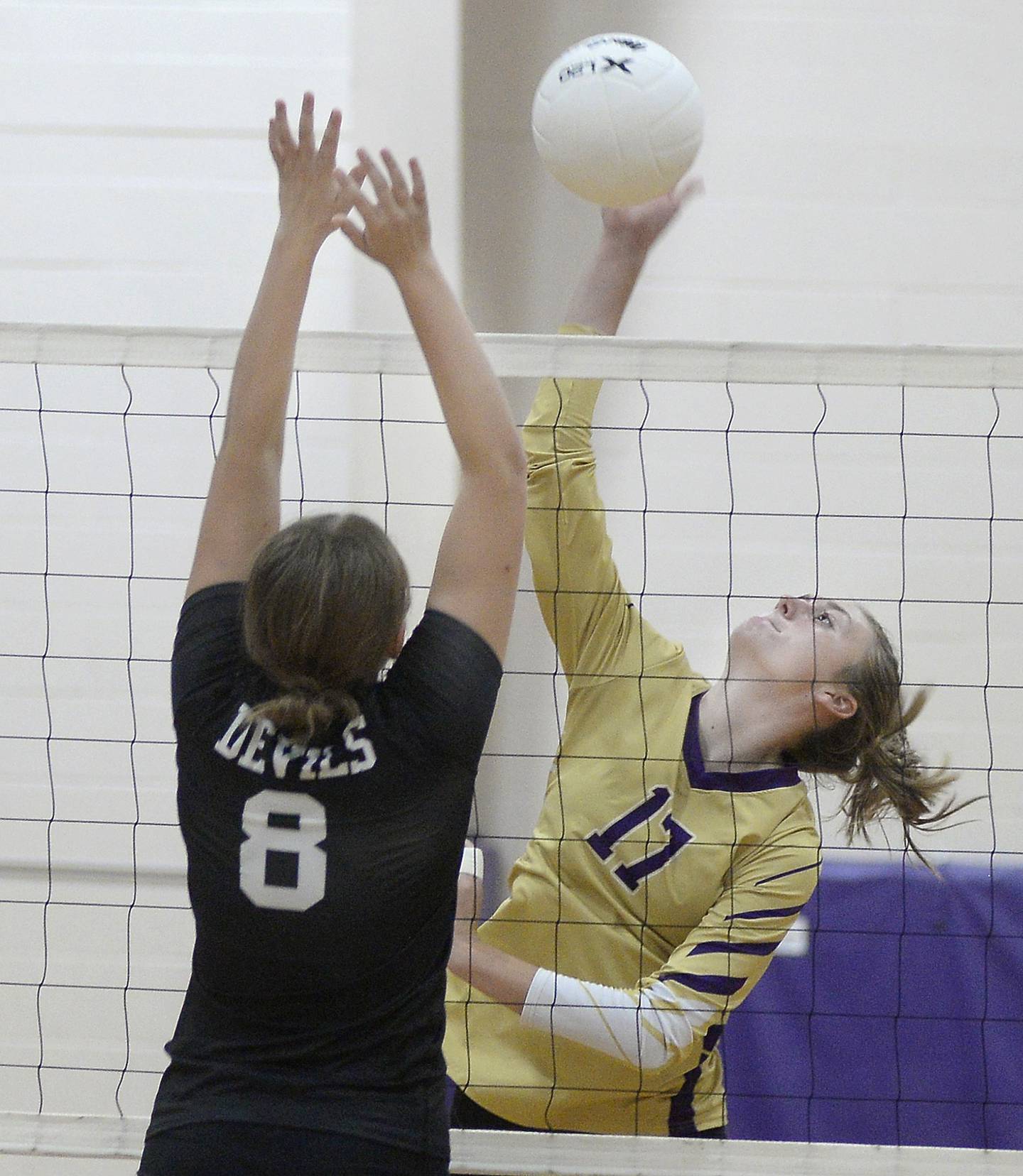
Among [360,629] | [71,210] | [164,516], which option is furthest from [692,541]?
[360,629]

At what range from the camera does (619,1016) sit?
1.97 m

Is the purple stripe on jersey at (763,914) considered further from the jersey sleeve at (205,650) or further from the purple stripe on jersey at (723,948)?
the jersey sleeve at (205,650)

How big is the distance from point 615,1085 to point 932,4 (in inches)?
115

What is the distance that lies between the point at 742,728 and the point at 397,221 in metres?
1.12

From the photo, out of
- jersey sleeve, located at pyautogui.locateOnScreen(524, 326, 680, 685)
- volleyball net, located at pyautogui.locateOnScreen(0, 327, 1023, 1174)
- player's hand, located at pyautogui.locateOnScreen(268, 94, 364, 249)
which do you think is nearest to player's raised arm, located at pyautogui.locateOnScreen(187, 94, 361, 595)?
player's hand, located at pyautogui.locateOnScreen(268, 94, 364, 249)

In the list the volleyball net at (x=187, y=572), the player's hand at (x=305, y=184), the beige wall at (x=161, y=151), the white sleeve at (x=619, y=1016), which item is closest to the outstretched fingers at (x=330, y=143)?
the player's hand at (x=305, y=184)

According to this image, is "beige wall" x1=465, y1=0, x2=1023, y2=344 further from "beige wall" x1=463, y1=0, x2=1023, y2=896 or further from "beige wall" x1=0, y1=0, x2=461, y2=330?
"beige wall" x1=0, y1=0, x2=461, y2=330

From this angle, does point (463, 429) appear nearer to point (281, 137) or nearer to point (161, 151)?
point (281, 137)

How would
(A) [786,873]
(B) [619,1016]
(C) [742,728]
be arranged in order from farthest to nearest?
(C) [742,728] < (A) [786,873] < (B) [619,1016]

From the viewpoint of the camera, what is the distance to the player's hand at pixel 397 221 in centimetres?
145

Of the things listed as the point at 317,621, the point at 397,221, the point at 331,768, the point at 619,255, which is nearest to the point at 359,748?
the point at 331,768

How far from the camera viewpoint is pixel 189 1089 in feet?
4.38

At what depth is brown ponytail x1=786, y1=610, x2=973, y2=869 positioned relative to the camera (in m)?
2.25

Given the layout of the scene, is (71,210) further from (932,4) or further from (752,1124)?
(752,1124)
